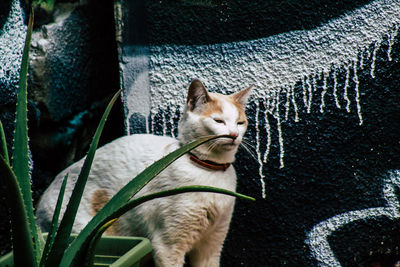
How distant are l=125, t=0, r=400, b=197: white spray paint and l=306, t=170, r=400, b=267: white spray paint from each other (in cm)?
30

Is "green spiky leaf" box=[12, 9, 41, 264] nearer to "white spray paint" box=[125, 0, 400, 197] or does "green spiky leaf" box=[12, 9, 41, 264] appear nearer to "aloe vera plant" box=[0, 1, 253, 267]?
"aloe vera plant" box=[0, 1, 253, 267]

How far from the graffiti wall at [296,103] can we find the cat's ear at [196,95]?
43 cm

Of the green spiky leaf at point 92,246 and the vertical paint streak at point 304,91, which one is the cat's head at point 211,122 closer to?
the vertical paint streak at point 304,91

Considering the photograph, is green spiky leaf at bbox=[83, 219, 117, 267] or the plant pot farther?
the plant pot

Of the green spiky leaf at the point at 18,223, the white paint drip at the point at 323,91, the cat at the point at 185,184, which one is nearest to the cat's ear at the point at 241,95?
the cat at the point at 185,184

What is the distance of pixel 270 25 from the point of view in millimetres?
1835

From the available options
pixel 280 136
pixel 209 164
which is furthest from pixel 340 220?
pixel 209 164

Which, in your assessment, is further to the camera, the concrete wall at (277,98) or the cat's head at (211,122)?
the concrete wall at (277,98)

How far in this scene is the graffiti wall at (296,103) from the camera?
5.42 feet

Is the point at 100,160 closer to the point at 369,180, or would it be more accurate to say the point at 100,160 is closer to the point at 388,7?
the point at 369,180

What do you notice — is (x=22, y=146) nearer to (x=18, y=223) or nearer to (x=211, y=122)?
(x=18, y=223)

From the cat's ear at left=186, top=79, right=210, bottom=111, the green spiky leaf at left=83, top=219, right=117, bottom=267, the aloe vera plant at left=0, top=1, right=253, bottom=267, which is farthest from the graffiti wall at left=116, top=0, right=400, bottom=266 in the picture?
the green spiky leaf at left=83, top=219, right=117, bottom=267

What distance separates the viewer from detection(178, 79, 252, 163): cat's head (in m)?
1.43

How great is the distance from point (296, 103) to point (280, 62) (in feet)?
0.72
